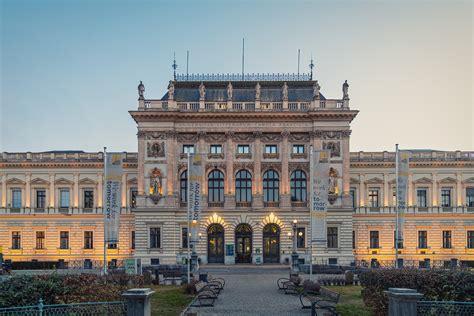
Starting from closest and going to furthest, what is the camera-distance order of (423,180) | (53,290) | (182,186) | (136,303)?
1. (136,303)
2. (53,290)
3. (182,186)
4. (423,180)

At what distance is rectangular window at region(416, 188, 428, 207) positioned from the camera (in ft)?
191

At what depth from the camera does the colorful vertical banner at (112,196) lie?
33.8 m

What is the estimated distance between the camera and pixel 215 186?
54.0 meters

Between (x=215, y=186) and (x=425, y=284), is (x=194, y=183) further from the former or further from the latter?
(x=425, y=284)

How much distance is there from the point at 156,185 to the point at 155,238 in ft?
18.4

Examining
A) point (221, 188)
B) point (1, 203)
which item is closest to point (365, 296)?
point (221, 188)

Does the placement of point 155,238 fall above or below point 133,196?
below

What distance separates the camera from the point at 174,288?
3084 centimetres

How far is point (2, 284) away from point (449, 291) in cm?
1387

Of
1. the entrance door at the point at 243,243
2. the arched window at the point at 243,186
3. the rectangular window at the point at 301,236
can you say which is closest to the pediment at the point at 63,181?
the arched window at the point at 243,186

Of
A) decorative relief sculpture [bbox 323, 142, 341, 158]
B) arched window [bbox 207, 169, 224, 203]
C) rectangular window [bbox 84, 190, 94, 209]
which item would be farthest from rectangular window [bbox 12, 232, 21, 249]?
decorative relief sculpture [bbox 323, 142, 341, 158]

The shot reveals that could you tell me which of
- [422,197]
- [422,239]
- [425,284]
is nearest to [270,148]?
[422,197]

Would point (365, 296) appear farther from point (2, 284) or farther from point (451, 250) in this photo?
point (451, 250)

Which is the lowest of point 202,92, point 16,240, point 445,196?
point 16,240
